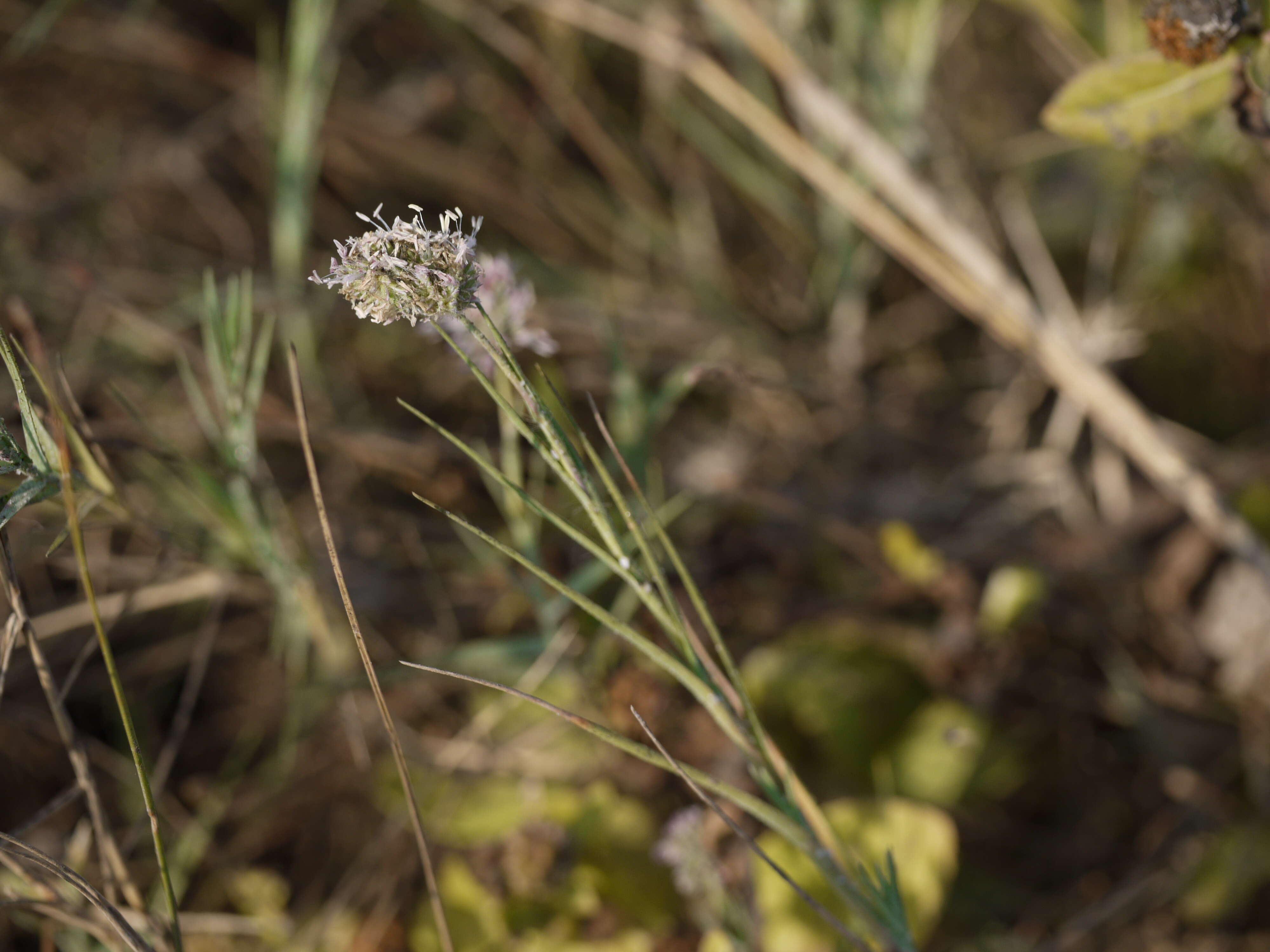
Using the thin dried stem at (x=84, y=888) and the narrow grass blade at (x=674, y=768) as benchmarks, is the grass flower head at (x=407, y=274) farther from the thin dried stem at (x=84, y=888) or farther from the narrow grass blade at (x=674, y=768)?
the thin dried stem at (x=84, y=888)

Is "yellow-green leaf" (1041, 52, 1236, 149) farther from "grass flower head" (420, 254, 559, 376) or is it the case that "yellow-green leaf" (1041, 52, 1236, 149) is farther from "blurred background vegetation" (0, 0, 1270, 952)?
"grass flower head" (420, 254, 559, 376)

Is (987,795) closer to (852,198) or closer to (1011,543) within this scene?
(1011,543)

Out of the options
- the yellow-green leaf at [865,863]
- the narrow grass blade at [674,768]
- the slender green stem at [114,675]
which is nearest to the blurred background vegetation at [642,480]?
the yellow-green leaf at [865,863]

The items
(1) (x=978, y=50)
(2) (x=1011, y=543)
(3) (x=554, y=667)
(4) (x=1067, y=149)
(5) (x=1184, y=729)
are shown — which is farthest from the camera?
(1) (x=978, y=50)

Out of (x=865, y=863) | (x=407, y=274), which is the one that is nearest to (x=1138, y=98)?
(x=407, y=274)

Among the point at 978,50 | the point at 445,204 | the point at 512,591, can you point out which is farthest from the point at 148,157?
Answer: the point at 978,50

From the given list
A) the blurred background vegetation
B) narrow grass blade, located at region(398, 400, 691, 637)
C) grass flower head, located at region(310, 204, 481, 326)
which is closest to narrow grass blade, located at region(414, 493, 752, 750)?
narrow grass blade, located at region(398, 400, 691, 637)
